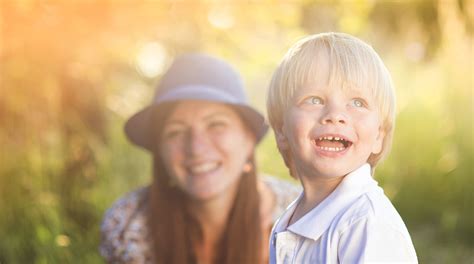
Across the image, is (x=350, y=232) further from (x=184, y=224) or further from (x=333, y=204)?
(x=184, y=224)

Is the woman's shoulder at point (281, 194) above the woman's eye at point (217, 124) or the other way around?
the other way around

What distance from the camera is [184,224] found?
3.58m

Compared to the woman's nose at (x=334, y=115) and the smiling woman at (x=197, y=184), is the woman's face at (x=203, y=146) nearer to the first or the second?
the smiling woman at (x=197, y=184)

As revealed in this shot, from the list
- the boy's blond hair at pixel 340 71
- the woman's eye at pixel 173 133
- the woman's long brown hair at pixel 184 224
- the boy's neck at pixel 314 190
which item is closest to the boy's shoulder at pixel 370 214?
the boy's neck at pixel 314 190

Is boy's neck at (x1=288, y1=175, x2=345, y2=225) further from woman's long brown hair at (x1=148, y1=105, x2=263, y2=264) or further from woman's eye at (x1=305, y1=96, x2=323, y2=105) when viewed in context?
woman's long brown hair at (x1=148, y1=105, x2=263, y2=264)

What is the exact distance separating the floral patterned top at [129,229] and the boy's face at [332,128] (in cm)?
177

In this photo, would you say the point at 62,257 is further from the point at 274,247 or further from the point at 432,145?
the point at 432,145

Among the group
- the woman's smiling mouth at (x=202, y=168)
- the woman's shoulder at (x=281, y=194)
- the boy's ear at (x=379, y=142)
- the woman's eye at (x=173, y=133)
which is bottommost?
the woman's shoulder at (x=281, y=194)

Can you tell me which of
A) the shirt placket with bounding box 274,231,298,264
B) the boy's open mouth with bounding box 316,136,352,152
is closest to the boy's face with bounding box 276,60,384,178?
the boy's open mouth with bounding box 316,136,352,152

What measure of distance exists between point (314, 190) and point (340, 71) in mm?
312

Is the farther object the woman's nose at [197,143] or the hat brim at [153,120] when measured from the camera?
the hat brim at [153,120]

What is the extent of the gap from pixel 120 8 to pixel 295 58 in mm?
3050

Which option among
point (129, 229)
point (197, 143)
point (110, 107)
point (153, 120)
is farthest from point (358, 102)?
point (110, 107)

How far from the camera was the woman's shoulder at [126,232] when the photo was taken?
3.59 m
